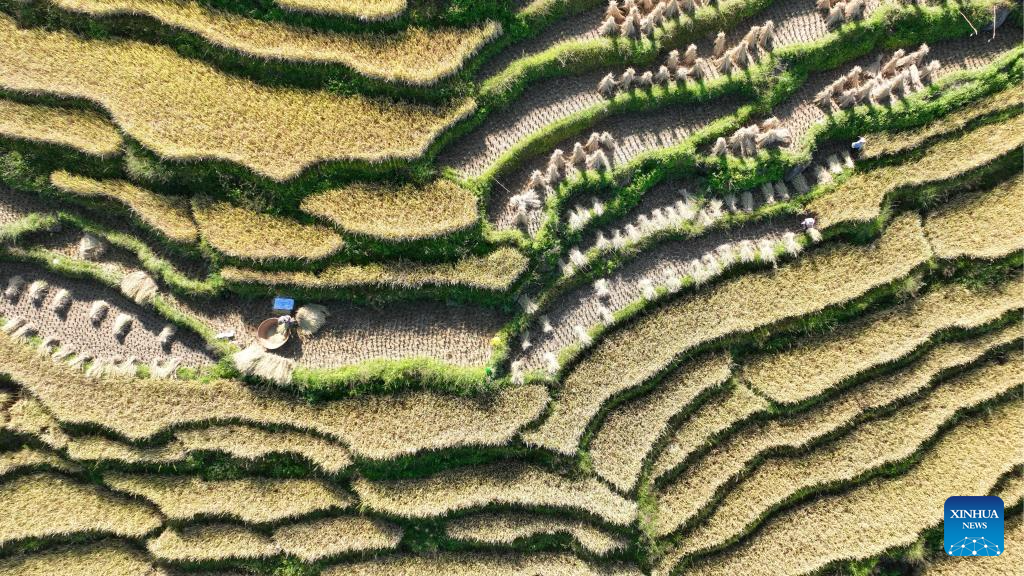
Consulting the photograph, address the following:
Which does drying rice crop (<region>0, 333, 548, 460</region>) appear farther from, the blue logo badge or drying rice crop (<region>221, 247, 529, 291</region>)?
the blue logo badge

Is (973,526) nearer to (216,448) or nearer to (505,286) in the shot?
(505,286)

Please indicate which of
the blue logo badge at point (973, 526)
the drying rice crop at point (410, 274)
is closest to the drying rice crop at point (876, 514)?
the blue logo badge at point (973, 526)

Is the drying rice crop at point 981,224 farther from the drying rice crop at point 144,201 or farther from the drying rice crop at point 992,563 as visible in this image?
the drying rice crop at point 144,201

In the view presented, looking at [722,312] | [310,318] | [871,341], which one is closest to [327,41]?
[310,318]

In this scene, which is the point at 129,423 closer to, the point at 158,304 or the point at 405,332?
the point at 158,304

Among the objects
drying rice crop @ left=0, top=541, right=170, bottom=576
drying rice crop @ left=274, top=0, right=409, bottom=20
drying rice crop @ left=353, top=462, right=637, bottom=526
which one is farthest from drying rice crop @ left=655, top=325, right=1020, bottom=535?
drying rice crop @ left=274, top=0, right=409, bottom=20
